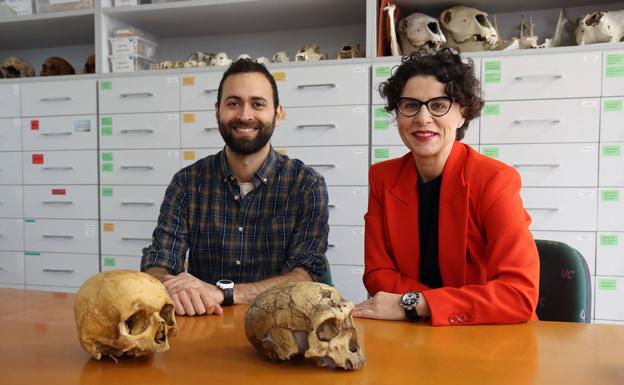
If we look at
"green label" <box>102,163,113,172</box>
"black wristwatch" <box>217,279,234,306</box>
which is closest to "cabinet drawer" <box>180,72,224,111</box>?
"green label" <box>102,163,113,172</box>

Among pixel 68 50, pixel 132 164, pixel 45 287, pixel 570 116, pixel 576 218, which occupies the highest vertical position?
pixel 68 50

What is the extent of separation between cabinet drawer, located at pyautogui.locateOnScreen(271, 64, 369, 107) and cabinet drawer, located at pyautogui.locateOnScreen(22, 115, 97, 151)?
3.98ft

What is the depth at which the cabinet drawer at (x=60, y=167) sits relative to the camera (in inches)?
123

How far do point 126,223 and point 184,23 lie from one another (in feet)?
4.13

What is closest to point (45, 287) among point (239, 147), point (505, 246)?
point (239, 147)

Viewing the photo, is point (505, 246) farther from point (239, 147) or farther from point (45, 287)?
point (45, 287)

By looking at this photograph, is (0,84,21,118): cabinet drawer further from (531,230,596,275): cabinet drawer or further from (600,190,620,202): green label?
(600,190,620,202): green label

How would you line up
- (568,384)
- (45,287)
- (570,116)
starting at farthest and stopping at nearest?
(45,287)
(570,116)
(568,384)

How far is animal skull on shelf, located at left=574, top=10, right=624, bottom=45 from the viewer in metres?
2.44

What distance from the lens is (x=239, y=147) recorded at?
1.76 metres

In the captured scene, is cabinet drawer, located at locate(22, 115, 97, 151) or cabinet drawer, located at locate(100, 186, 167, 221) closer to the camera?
cabinet drawer, located at locate(100, 186, 167, 221)

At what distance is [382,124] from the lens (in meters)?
2.67

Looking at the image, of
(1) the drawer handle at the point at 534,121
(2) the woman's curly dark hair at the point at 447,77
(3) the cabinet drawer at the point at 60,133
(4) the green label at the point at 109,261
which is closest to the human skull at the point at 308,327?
(2) the woman's curly dark hair at the point at 447,77

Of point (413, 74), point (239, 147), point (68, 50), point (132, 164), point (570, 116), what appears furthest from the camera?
point (68, 50)
